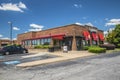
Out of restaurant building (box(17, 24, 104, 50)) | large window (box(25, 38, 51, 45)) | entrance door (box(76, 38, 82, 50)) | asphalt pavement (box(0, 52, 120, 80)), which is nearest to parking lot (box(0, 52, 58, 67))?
asphalt pavement (box(0, 52, 120, 80))

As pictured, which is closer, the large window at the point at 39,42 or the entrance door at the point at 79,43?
the entrance door at the point at 79,43

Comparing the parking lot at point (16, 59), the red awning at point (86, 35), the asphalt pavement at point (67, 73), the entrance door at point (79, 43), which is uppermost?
the red awning at point (86, 35)

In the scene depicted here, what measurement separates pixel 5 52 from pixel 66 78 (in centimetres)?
2067

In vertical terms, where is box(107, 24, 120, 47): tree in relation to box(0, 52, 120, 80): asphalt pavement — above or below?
above

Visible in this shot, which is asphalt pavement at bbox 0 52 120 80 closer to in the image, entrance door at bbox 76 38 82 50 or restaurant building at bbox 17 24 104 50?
restaurant building at bbox 17 24 104 50

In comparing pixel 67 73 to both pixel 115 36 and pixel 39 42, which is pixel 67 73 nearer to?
pixel 39 42

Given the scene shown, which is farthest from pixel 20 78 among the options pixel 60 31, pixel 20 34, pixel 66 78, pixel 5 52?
pixel 20 34

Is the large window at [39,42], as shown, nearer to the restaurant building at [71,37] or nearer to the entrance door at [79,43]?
the restaurant building at [71,37]

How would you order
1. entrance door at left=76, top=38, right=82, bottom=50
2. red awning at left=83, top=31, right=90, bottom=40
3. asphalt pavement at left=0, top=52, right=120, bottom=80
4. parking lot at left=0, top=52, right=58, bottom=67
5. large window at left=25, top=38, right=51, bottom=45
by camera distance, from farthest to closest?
large window at left=25, top=38, right=51, bottom=45, red awning at left=83, top=31, right=90, bottom=40, entrance door at left=76, top=38, right=82, bottom=50, parking lot at left=0, top=52, right=58, bottom=67, asphalt pavement at left=0, top=52, right=120, bottom=80

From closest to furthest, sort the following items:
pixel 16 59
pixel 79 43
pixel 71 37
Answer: pixel 16 59 → pixel 71 37 → pixel 79 43

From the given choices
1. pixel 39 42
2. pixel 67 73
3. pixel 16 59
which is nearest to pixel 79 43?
pixel 39 42

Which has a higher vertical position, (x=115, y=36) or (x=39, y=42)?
(x=115, y=36)

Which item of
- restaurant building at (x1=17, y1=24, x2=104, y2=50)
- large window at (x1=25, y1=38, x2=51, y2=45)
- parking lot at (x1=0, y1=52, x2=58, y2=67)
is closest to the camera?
parking lot at (x1=0, y1=52, x2=58, y2=67)

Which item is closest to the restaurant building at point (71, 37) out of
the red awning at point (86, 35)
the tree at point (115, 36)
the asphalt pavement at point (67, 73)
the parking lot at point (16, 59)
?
the red awning at point (86, 35)
